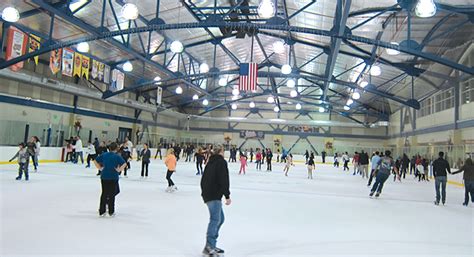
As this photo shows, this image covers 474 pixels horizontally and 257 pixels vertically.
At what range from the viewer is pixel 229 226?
5492 millimetres

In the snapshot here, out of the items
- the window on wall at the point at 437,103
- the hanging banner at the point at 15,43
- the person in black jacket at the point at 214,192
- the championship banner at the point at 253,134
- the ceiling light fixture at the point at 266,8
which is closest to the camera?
the person in black jacket at the point at 214,192

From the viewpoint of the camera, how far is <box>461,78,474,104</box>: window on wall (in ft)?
53.5

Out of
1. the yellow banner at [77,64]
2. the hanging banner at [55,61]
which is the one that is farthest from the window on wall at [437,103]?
the hanging banner at [55,61]

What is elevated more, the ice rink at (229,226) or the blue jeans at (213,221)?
the blue jeans at (213,221)

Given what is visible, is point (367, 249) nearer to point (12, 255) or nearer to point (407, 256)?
point (407, 256)

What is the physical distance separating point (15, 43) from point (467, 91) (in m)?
23.1

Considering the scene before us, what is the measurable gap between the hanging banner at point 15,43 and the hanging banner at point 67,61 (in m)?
2.02

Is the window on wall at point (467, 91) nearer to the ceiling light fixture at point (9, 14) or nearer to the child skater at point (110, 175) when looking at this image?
the child skater at point (110, 175)

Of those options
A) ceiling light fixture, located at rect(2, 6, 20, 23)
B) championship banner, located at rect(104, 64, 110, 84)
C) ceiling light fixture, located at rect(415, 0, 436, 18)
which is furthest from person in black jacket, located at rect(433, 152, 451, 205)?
championship banner, located at rect(104, 64, 110, 84)

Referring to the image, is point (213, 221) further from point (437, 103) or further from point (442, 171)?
point (437, 103)

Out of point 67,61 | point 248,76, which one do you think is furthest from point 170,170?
point 67,61

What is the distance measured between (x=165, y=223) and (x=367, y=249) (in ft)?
10.9

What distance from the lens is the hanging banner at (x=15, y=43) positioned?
14586 mm

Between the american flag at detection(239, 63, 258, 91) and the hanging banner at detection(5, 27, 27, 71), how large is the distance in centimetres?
1085
